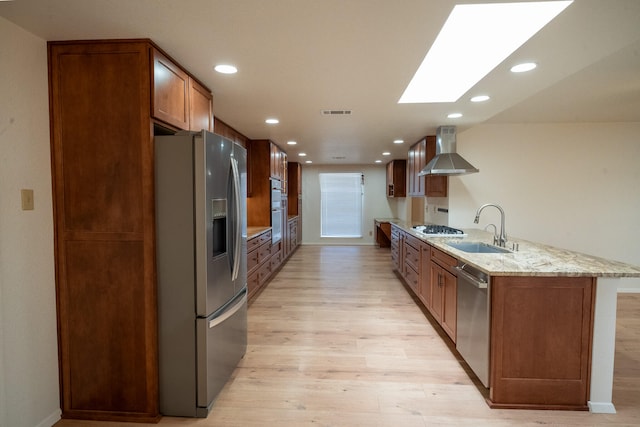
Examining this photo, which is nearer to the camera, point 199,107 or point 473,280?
point 473,280

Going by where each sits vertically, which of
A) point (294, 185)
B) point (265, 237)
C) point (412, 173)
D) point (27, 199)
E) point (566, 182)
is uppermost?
point (412, 173)

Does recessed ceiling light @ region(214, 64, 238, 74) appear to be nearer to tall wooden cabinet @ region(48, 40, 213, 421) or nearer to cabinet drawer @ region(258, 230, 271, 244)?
tall wooden cabinet @ region(48, 40, 213, 421)

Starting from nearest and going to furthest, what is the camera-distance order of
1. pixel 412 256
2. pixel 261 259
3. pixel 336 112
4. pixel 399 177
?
pixel 336 112 < pixel 412 256 < pixel 261 259 < pixel 399 177

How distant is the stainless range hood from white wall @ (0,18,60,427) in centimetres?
368

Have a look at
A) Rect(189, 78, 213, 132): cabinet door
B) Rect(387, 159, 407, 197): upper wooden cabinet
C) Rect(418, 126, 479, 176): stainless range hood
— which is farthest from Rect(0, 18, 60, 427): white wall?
Rect(387, 159, 407, 197): upper wooden cabinet

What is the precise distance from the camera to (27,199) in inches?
66.3

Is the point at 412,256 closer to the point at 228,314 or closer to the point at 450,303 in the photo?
the point at 450,303

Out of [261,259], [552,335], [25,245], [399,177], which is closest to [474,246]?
[552,335]

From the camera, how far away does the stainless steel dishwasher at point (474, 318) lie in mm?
2045

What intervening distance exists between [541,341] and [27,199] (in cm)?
318

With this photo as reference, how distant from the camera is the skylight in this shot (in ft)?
5.50

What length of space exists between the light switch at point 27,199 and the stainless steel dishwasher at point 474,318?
275 cm

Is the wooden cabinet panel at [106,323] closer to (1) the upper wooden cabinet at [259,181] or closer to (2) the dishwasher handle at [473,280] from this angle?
(2) the dishwasher handle at [473,280]

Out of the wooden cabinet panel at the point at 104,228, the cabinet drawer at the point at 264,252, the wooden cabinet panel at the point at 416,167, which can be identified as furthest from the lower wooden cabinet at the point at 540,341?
the cabinet drawer at the point at 264,252
